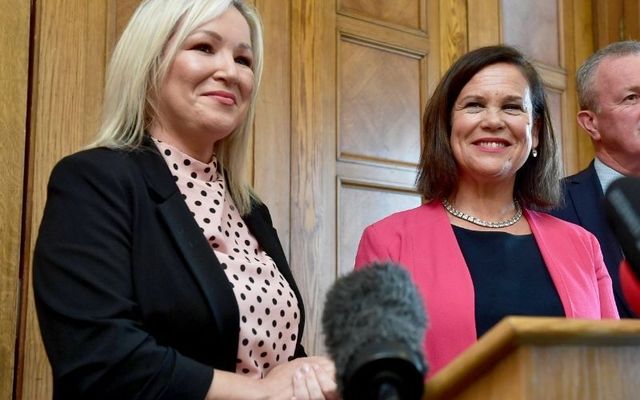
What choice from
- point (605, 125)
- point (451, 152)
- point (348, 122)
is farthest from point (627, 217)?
point (605, 125)

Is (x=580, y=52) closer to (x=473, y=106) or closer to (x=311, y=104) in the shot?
(x=311, y=104)

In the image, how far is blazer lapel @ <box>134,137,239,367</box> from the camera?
140 centimetres

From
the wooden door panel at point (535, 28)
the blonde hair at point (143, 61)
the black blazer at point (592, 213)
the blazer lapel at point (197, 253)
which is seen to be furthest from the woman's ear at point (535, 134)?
the wooden door panel at point (535, 28)

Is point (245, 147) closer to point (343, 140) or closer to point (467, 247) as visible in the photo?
point (467, 247)

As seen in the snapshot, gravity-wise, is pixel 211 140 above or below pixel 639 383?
above

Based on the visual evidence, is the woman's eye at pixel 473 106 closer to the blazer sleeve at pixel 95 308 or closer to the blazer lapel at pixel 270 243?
the blazer lapel at pixel 270 243

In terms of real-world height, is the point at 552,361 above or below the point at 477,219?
below

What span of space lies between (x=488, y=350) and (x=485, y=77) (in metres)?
1.32

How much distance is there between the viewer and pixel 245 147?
6.00 ft

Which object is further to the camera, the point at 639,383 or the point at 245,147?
the point at 245,147

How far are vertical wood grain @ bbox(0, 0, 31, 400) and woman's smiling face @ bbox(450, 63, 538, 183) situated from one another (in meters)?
1.06

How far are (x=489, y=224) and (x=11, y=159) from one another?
116 cm

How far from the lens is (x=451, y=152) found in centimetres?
203

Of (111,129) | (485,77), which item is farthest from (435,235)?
(111,129)
